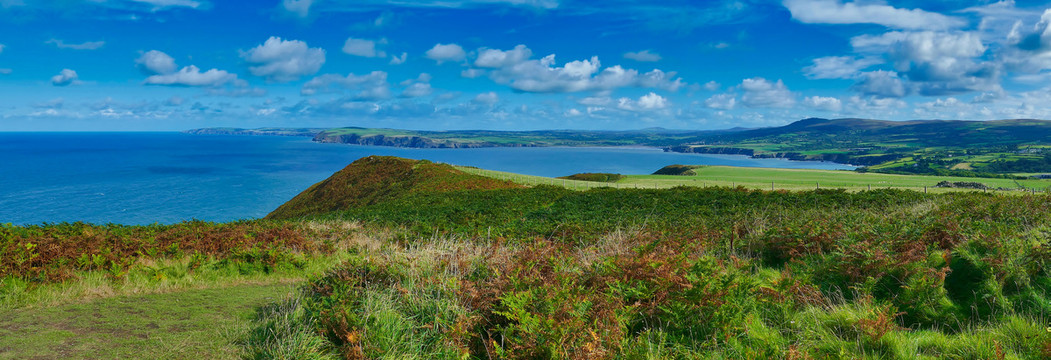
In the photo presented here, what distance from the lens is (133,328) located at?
6.41m

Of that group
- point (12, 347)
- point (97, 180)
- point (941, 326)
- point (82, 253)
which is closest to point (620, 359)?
point (941, 326)

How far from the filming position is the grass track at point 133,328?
5.64 m

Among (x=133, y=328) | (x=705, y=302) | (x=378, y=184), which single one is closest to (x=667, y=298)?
(x=705, y=302)

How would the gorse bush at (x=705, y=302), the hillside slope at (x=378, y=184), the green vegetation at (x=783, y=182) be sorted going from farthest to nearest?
1. the green vegetation at (x=783, y=182)
2. the hillside slope at (x=378, y=184)
3. the gorse bush at (x=705, y=302)

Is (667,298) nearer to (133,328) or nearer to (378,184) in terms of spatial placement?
(133,328)

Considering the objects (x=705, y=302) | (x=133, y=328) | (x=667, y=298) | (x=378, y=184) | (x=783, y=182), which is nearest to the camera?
(x=705, y=302)

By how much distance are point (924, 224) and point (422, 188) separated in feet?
123

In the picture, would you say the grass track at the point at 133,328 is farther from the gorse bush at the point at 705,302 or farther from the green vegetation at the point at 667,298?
the gorse bush at the point at 705,302

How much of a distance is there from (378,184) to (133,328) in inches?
1774

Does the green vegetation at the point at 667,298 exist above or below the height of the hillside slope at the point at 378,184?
above

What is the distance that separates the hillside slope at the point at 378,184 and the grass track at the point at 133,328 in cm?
3436

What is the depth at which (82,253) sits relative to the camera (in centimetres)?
970

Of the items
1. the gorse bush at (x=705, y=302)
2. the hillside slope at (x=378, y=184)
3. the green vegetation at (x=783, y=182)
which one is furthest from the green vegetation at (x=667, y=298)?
the hillside slope at (x=378, y=184)

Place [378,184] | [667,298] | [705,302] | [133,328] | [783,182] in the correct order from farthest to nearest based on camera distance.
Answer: [783,182] < [378,184] < [667,298] < [133,328] < [705,302]
